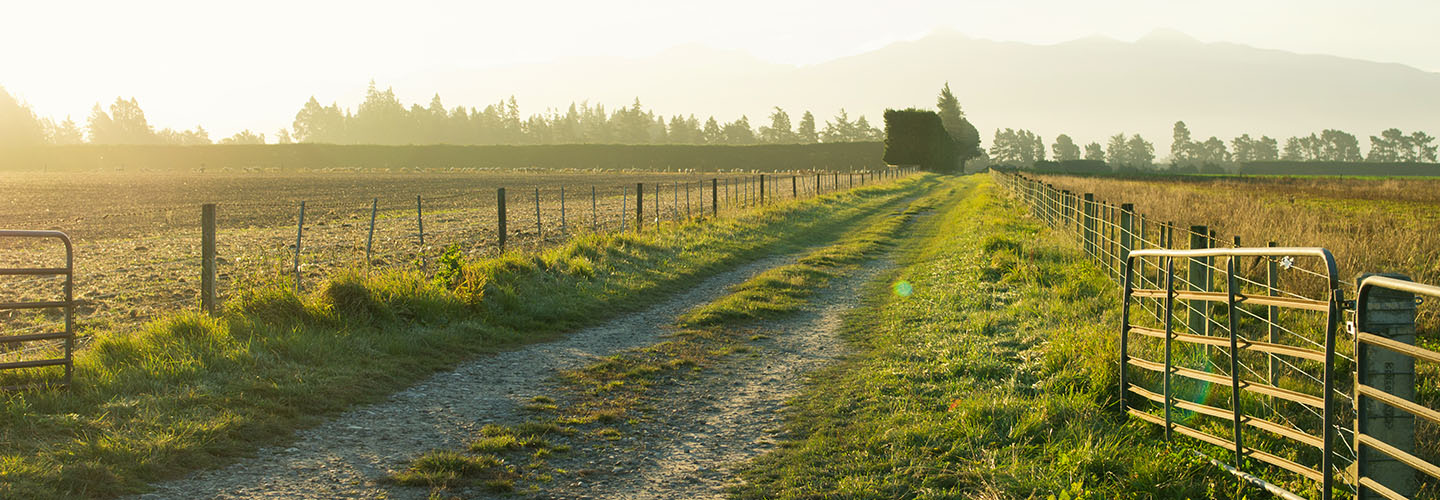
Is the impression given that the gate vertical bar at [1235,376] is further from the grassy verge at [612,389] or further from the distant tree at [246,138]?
the distant tree at [246,138]

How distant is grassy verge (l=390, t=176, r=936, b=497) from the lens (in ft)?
17.8

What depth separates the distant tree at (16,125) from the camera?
387 ft

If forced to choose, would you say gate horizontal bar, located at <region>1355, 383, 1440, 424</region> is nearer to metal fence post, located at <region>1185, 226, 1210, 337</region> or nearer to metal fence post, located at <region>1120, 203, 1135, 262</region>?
metal fence post, located at <region>1185, 226, 1210, 337</region>

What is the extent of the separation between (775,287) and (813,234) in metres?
9.69

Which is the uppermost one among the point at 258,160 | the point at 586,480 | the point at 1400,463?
the point at 258,160

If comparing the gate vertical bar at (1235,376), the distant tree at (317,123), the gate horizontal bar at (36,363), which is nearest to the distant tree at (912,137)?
the gate horizontal bar at (36,363)

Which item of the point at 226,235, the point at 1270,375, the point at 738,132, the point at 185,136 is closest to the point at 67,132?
the point at 185,136

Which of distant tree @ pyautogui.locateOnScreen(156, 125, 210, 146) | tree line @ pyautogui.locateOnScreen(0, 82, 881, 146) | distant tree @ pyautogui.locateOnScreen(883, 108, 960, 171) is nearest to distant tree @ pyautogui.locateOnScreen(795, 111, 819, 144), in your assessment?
tree line @ pyautogui.locateOnScreen(0, 82, 881, 146)

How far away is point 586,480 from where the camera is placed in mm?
5320

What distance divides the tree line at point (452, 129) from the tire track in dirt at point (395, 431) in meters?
152

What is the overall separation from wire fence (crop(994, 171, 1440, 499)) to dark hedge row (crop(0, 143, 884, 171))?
10300 cm

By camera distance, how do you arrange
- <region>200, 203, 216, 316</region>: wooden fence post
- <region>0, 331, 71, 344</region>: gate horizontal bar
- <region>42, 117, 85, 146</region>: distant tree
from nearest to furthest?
<region>0, 331, 71, 344</region>: gate horizontal bar, <region>200, 203, 216, 316</region>: wooden fence post, <region>42, 117, 85, 146</region>: distant tree

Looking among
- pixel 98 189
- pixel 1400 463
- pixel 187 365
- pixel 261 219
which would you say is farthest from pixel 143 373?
pixel 98 189

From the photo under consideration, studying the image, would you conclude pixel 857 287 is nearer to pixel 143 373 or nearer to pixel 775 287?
pixel 775 287
